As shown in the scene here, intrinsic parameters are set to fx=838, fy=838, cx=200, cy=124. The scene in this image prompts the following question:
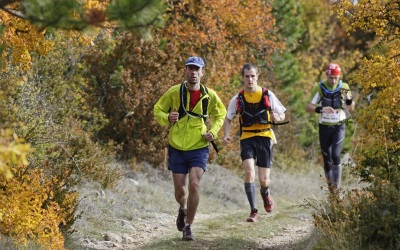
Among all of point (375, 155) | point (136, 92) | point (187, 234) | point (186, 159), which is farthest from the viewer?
point (136, 92)

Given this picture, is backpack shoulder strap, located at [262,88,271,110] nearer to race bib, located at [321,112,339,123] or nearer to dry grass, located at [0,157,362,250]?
dry grass, located at [0,157,362,250]

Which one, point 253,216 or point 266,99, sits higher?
point 266,99

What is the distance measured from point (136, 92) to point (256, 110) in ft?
16.6

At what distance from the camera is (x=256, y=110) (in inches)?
446

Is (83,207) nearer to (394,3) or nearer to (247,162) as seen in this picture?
(247,162)

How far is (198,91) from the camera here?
10.2 m

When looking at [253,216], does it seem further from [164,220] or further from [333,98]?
[333,98]

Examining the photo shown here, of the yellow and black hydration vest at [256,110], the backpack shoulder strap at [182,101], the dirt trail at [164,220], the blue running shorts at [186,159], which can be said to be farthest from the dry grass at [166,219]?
the backpack shoulder strap at [182,101]

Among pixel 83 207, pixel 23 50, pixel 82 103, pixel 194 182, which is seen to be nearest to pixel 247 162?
pixel 194 182

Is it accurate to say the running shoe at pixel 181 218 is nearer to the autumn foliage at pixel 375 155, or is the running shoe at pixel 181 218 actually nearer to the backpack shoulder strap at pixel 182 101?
the backpack shoulder strap at pixel 182 101

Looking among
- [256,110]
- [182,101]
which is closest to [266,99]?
[256,110]

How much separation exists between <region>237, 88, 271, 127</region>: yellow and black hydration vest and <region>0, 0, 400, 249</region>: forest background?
1257mm

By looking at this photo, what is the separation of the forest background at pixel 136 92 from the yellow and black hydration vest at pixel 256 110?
4.12 feet

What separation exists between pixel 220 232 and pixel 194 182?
1.37 m
